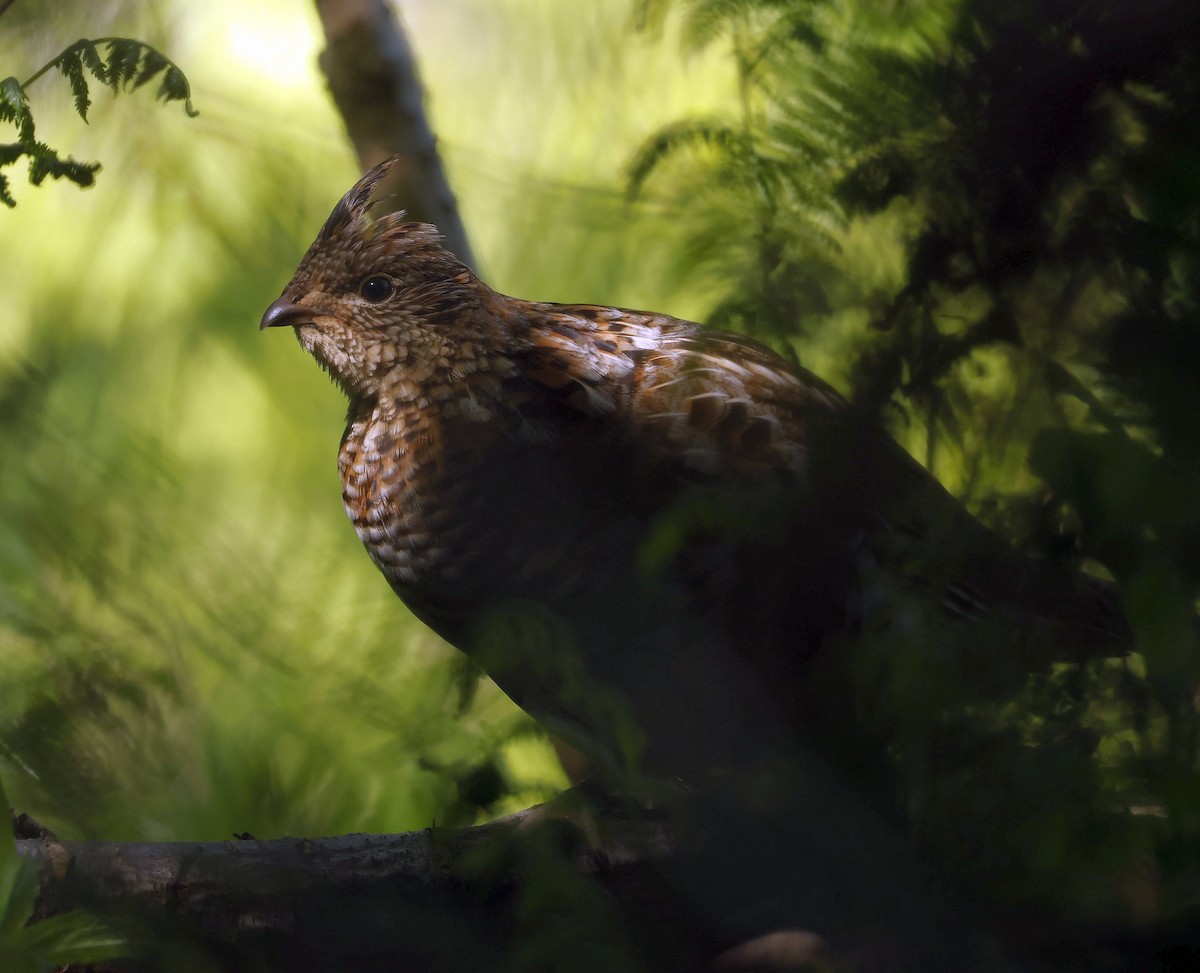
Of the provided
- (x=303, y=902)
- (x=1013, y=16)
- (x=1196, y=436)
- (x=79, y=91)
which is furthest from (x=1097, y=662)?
(x=79, y=91)

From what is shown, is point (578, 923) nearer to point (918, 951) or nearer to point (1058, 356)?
point (918, 951)

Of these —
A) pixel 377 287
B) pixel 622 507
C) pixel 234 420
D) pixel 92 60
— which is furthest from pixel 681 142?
pixel 234 420

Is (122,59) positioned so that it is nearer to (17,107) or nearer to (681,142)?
(17,107)

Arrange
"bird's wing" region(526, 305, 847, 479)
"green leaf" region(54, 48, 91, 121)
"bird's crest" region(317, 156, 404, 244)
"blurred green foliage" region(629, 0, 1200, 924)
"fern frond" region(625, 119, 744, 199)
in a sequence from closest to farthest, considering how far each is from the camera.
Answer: "blurred green foliage" region(629, 0, 1200, 924) < "fern frond" region(625, 119, 744, 199) < "green leaf" region(54, 48, 91, 121) < "bird's wing" region(526, 305, 847, 479) < "bird's crest" region(317, 156, 404, 244)

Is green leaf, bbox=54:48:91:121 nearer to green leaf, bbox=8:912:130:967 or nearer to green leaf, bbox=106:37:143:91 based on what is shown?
green leaf, bbox=106:37:143:91

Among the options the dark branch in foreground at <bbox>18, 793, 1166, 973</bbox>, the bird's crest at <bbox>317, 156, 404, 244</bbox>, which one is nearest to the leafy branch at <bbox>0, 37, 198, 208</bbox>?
the bird's crest at <bbox>317, 156, 404, 244</bbox>

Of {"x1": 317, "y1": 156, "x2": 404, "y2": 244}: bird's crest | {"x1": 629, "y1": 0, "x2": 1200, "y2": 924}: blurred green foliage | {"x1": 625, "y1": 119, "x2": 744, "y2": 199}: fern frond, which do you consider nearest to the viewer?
{"x1": 629, "y1": 0, "x2": 1200, "y2": 924}: blurred green foliage

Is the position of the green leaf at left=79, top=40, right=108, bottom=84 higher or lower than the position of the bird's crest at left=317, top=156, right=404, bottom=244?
lower

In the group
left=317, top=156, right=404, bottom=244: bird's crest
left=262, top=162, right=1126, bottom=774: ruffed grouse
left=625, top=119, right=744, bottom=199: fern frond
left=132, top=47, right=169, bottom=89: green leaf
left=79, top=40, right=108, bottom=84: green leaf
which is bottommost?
left=262, top=162, right=1126, bottom=774: ruffed grouse

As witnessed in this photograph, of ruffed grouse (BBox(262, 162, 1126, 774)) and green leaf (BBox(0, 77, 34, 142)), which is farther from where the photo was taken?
green leaf (BBox(0, 77, 34, 142))
